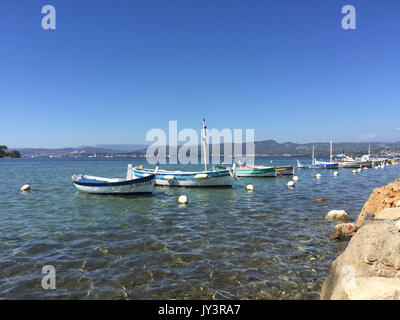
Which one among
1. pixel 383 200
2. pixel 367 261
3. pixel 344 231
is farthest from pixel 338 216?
pixel 367 261

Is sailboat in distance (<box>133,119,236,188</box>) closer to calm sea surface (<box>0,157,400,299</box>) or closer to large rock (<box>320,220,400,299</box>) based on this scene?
calm sea surface (<box>0,157,400,299</box>)

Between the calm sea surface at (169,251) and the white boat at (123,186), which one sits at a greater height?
the white boat at (123,186)

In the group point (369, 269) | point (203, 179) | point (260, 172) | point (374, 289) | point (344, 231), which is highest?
point (374, 289)

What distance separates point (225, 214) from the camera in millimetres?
15664

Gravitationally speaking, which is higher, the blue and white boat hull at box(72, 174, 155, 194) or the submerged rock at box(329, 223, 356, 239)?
the blue and white boat hull at box(72, 174, 155, 194)

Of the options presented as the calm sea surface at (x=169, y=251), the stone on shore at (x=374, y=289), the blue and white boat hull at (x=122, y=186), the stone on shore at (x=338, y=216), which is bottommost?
the calm sea surface at (x=169, y=251)

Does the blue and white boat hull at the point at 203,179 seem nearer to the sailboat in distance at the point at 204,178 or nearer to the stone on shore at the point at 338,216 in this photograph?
the sailboat in distance at the point at 204,178

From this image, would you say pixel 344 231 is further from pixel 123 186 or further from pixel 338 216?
pixel 123 186

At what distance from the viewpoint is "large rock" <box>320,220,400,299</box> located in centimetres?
515

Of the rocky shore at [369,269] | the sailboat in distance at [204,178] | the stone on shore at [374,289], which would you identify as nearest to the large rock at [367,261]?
the rocky shore at [369,269]

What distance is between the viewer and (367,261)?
5.42 metres

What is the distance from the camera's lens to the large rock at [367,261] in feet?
16.9

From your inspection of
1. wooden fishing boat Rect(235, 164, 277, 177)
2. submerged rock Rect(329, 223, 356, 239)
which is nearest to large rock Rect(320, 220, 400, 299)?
submerged rock Rect(329, 223, 356, 239)
